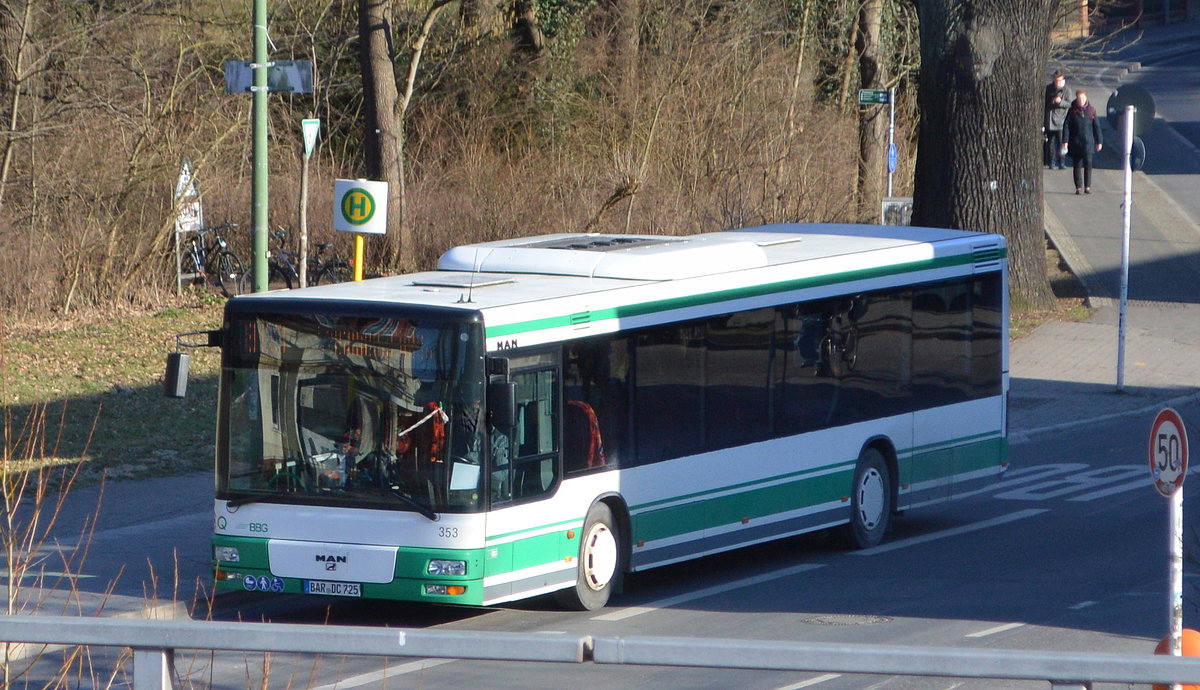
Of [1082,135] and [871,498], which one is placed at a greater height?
[1082,135]

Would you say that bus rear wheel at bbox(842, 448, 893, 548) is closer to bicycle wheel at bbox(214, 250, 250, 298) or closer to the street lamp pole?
the street lamp pole

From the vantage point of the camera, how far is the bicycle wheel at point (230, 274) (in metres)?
28.5

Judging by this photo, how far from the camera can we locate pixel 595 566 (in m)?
11.0

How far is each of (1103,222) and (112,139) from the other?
Answer: 20.6m

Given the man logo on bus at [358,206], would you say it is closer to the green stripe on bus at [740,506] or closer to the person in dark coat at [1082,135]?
the green stripe on bus at [740,506]

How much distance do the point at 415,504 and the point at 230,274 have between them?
64.3 ft

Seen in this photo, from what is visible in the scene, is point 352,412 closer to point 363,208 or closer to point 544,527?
point 544,527

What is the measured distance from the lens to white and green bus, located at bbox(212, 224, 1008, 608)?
33.3ft

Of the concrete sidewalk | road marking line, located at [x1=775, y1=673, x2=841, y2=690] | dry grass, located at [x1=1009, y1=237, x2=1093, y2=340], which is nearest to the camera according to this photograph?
road marking line, located at [x1=775, y1=673, x2=841, y2=690]

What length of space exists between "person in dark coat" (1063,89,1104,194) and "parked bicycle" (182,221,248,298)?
18789mm

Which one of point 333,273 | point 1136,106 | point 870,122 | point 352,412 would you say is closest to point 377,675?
point 352,412

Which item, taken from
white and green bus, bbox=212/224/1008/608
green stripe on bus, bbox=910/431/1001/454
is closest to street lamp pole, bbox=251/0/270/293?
white and green bus, bbox=212/224/1008/608

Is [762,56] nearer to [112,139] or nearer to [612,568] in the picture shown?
[112,139]

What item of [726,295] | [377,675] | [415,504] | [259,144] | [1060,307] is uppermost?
[259,144]
